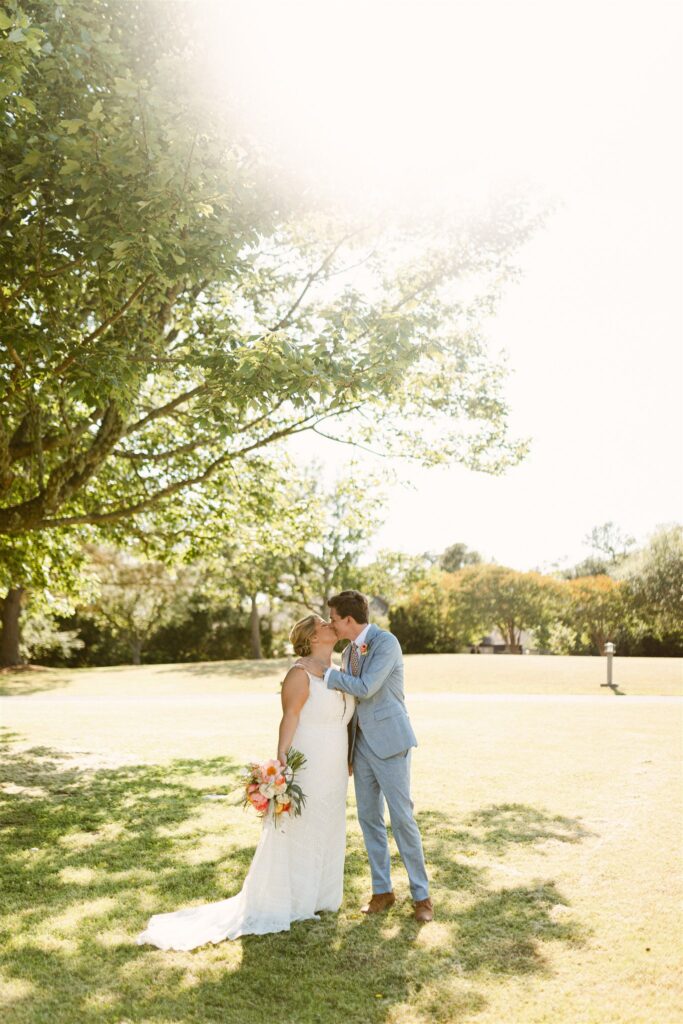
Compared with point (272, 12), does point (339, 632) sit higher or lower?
lower

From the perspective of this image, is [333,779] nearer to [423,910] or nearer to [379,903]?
[379,903]

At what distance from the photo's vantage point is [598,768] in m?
12.9

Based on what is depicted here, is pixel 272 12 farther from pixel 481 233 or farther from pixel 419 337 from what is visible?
pixel 481 233

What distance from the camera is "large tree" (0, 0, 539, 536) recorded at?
751 cm

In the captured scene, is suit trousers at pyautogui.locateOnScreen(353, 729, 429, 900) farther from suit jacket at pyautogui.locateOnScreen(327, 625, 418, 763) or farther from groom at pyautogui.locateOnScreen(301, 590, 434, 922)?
suit jacket at pyautogui.locateOnScreen(327, 625, 418, 763)

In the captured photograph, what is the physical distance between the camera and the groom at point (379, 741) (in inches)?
239

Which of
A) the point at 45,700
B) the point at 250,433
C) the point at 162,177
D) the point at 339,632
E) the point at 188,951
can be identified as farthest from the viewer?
the point at 45,700

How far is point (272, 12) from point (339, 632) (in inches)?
281

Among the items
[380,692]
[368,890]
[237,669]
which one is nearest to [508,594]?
[237,669]

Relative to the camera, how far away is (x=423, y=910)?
19.9 feet

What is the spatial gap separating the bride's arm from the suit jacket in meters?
0.21

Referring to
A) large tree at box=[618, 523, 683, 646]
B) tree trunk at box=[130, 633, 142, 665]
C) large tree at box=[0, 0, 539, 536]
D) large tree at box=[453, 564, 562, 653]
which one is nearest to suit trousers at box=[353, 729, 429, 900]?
large tree at box=[0, 0, 539, 536]

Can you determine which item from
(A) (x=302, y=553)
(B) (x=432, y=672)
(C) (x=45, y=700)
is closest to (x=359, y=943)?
(C) (x=45, y=700)

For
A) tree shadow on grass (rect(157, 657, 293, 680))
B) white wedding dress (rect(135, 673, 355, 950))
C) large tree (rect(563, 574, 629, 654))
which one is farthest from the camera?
large tree (rect(563, 574, 629, 654))
